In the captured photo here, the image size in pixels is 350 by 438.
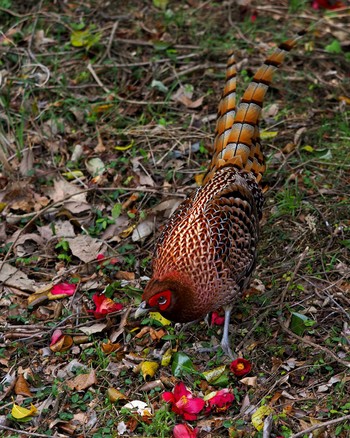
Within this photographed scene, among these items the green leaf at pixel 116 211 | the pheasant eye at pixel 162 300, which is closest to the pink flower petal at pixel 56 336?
the pheasant eye at pixel 162 300

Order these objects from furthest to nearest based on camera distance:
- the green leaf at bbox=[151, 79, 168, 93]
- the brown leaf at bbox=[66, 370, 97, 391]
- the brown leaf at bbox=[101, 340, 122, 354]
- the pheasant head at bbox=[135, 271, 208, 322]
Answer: the green leaf at bbox=[151, 79, 168, 93] < the brown leaf at bbox=[101, 340, 122, 354] < the brown leaf at bbox=[66, 370, 97, 391] < the pheasant head at bbox=[135, 271, 208, 322]

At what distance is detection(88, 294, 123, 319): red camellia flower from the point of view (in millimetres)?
5574

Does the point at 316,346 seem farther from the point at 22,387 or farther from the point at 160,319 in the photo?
the point at 22,387

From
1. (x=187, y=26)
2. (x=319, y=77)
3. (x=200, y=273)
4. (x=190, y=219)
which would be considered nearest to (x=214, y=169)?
(x=190, y=219)

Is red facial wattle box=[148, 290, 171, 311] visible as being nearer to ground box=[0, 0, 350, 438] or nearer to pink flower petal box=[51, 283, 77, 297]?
ground box=[0, 0, 350, 438]

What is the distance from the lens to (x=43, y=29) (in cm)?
830

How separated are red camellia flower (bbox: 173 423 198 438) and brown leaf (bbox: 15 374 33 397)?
102cm

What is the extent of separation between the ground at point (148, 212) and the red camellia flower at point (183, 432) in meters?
0.07

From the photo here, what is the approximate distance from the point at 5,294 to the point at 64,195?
118 cm

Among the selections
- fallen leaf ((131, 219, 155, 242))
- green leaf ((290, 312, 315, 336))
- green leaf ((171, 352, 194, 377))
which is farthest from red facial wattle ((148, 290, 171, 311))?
fallen leaf ((131, 219, 155, 242))

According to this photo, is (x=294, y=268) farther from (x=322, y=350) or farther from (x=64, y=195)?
(x=64, y=195)

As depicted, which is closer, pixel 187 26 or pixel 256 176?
pixel 256 176

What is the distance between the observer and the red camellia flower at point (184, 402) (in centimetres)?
477

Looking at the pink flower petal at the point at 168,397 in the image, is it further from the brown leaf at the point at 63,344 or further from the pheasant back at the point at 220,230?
the brown leaf at the point at 63,344
